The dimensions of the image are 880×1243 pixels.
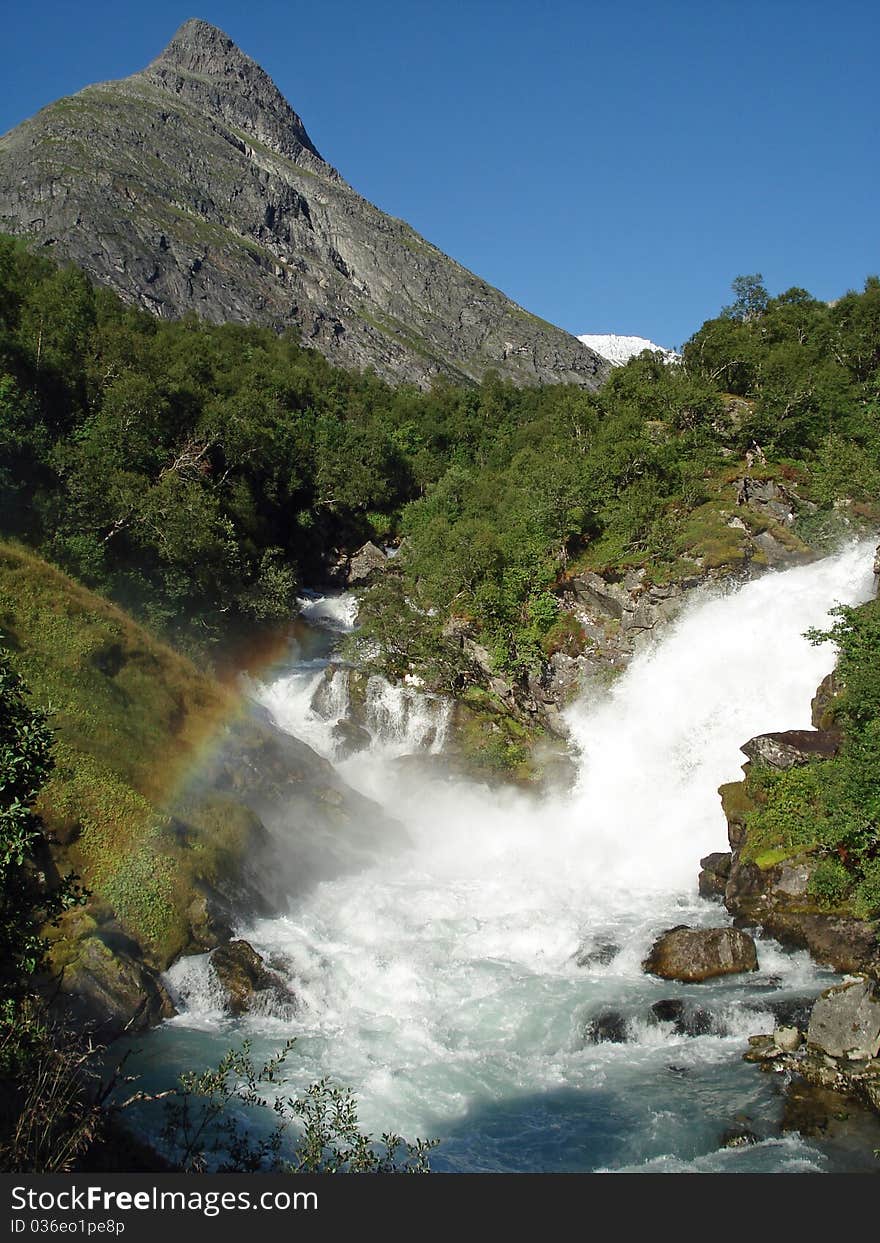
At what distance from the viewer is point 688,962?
21703 millimetres

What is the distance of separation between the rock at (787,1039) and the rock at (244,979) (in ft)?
41.0

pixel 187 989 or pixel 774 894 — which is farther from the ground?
pixel 774 894

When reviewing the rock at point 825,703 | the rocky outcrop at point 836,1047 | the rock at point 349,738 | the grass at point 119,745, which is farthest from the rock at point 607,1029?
the rock at point 349,738

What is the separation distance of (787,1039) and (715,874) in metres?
8.90

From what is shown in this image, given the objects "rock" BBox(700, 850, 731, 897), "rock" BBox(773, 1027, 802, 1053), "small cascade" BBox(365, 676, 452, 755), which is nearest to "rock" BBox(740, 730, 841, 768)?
"rock" BBox(700, 850, 731, 897)

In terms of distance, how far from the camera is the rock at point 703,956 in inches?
843

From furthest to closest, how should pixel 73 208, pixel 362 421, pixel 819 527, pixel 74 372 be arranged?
pixel 73 208 < pixel 362 421 < pixel 74 372 < pixel 819 527

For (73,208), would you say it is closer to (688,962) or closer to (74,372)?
(74,372)

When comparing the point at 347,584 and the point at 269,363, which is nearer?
the point at 347,584

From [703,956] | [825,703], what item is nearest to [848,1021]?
[703,956]

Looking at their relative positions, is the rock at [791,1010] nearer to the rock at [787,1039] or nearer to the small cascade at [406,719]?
→ the rock at [787,1039]

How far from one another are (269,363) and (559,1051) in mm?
81224

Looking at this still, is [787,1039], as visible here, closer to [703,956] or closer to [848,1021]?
[848,1021]

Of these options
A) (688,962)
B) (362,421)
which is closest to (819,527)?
(688,962)
